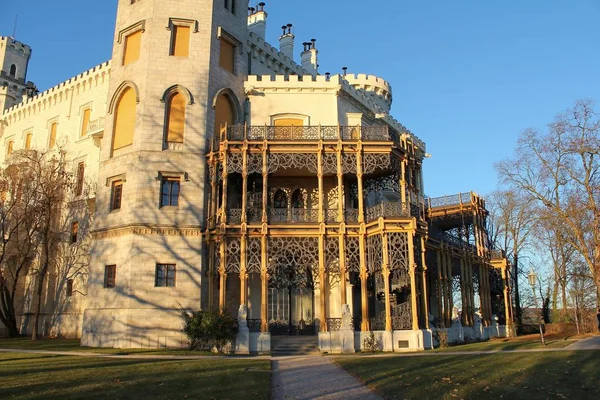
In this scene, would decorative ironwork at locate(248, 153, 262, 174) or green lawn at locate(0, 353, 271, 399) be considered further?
decorative ironwork at locate(248, 153, 262, 174)

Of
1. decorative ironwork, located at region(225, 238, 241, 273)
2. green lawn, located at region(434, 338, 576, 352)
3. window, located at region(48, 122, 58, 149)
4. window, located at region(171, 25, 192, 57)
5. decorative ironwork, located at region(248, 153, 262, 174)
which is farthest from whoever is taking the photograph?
window, located at region(48, 122, 58, 149)

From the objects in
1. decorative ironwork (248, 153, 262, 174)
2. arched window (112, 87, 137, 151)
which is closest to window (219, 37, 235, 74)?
arched window (112, 87, 137, 151)

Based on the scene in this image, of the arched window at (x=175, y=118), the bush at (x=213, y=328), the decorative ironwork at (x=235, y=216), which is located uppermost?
the arched window at (x=175, y=118)

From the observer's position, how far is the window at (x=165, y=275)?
25.2 metres

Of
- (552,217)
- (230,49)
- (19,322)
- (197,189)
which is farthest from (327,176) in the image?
(19,322)

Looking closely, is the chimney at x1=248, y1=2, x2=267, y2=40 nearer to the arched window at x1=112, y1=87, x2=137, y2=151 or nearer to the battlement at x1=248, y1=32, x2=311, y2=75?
the battlement at x1=248, y1=32, x2=311, y2=75

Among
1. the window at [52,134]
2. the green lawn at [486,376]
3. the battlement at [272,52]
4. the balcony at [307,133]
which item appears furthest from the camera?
the window at [52,134]

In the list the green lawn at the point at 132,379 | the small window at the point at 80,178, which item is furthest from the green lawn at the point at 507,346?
the small window at the point at 80,178

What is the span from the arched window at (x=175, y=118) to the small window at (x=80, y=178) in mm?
12062

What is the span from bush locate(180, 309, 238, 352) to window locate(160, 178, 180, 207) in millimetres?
6476

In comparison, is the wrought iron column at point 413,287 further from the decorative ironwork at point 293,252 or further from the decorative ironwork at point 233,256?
the decorative ironwork at point 233,256

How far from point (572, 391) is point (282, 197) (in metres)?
20.1

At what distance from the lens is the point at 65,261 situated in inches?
1373

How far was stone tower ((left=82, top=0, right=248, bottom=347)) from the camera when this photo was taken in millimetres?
24859
